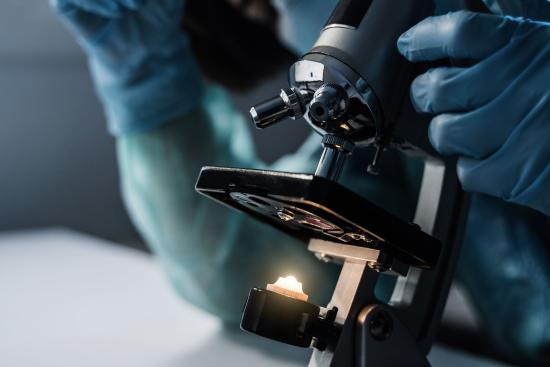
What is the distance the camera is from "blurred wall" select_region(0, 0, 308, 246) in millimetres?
1976

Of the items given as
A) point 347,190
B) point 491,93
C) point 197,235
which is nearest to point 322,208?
point 347,190

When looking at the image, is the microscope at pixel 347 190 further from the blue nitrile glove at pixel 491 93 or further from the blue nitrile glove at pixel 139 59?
the blue nitrile glove at pixel 139 59

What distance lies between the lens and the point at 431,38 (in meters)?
0.60

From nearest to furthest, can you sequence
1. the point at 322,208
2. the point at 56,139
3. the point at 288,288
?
1. the point at 322,208
2. the point at 288,288
3. the point at 56,139

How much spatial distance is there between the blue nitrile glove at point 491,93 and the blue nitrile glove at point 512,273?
542 mm

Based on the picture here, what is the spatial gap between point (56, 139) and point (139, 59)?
1.10 metres

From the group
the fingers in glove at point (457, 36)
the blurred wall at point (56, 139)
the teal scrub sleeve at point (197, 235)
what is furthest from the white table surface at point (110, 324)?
the fingers in glove at point (457, 36)

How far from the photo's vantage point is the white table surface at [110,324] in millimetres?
1027

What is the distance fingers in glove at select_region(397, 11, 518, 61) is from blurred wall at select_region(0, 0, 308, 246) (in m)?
1.29

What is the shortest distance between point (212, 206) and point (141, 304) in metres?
0.28

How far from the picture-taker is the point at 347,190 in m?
0.54

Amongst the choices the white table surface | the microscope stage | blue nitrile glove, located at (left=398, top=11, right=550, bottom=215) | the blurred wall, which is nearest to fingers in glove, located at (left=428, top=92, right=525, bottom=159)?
blue nitrile glove, located at (left=398, top=11, right=550, bottom=215)

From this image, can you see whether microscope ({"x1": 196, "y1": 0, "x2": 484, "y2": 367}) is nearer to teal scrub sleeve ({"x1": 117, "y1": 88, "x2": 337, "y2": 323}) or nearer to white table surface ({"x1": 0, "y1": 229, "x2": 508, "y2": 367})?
white table surface ({"x1": 0, "y1": 229, "x2": 508, "y2": 367})

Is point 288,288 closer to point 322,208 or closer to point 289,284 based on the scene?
point 289,284
